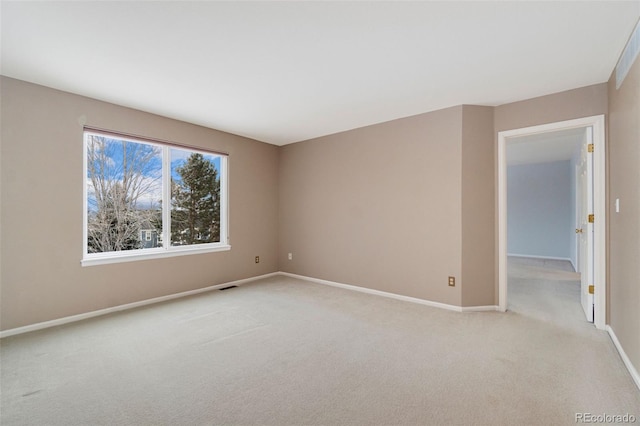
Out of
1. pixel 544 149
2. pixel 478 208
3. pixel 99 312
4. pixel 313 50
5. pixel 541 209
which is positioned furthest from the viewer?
pixel 541 209

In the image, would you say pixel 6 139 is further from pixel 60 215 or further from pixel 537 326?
pixel 537 326

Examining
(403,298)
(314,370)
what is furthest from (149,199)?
(403,298)

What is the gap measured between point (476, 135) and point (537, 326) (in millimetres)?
2208

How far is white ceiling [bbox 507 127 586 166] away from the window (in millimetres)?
5175

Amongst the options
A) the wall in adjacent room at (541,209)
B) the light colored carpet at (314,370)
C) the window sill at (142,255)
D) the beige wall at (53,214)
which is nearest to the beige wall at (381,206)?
the light colored carpet at (314,370)

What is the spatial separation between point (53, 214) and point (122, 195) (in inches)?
27.9

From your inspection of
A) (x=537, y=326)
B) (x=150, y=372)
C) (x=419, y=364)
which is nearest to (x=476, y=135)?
(x=537, y=326)

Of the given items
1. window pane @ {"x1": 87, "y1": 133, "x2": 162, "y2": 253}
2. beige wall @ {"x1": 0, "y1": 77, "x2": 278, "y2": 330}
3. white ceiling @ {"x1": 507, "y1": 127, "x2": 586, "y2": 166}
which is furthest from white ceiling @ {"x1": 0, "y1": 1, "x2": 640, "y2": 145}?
white ceiling @ {"x1": 507, "y1": 127, "x2": 586, "y2": 166}

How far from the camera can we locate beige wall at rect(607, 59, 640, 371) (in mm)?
2045

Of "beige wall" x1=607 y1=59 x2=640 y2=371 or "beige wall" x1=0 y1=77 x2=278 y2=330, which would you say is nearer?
"beige wall" x1=607 y1=59 x2=640 y2=371

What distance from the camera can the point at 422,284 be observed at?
3.75 meters

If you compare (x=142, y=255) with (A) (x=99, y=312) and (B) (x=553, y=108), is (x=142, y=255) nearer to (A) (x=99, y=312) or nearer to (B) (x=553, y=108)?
(A) (x=99, y=312)

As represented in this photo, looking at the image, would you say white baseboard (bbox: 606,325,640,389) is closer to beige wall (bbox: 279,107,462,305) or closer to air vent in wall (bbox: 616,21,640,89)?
beige wall (bbox: 279,107,462,305)

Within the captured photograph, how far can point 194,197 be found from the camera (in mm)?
4383
